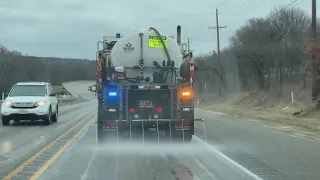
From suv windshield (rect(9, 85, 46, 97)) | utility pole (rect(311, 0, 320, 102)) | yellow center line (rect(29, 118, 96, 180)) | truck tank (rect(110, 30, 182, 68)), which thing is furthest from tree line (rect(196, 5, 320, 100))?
yellow center line (rect(29, 118, 96, 180))

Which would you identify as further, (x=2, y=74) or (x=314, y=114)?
(x=2, y=74)

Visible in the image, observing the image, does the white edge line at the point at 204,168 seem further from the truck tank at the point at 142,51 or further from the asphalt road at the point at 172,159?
the truck tank at the point at 142,51

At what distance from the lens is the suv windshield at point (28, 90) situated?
71.9 ft

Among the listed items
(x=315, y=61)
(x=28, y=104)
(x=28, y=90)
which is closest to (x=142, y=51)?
(x=28, y=104)

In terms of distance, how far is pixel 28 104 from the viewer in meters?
20.9

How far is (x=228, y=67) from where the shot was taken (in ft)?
223

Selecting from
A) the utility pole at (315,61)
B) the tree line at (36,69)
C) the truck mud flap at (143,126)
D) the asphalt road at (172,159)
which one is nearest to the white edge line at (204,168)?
the asphalt road at (172,159)

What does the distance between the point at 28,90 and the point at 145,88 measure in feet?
33.5

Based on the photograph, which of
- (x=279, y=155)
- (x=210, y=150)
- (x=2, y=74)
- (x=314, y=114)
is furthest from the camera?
(x=2, y=74)

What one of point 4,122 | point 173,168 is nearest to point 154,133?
point 173,168

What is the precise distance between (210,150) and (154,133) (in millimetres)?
3483

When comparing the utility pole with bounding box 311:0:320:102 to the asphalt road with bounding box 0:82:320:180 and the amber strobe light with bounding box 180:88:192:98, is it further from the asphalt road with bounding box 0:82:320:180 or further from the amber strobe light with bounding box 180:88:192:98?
the amber strobe light with bounding box 180:88:192:98

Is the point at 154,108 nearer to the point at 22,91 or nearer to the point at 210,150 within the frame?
the point at 210,150

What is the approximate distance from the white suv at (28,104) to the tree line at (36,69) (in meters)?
68.8
